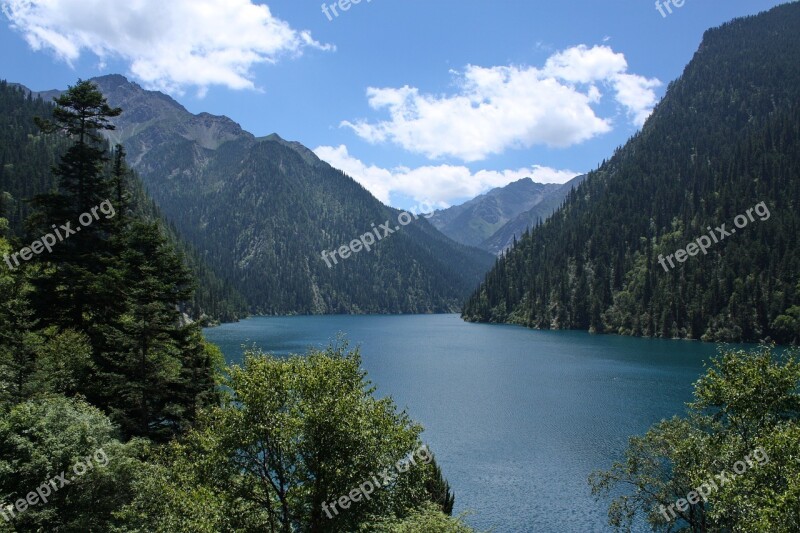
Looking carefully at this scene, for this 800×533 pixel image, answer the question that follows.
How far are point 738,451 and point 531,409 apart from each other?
2031 inches

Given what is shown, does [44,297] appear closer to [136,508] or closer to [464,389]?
[136,508]

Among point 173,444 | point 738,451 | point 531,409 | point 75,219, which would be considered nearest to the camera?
point 738,451

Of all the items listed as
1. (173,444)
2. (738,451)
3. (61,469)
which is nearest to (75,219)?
(173,444)

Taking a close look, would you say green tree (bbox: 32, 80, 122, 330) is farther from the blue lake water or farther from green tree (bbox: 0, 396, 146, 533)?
the blue lake water

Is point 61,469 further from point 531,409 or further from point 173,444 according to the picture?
point 531,409

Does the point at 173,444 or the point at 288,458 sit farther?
the point at 173,444

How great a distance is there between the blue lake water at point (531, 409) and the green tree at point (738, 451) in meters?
10.8

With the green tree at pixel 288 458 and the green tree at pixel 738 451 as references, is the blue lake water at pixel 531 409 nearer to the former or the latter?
the green tree at pixel 738 451

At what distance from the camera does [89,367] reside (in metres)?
32.4

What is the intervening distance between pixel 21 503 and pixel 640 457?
33354mm

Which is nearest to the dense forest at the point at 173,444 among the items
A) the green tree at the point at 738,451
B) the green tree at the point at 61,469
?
the green tree at the point at 61,469

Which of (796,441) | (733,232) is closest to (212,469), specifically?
(796,441)

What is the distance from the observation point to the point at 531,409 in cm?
7456

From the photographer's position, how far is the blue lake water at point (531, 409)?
4322 cm
